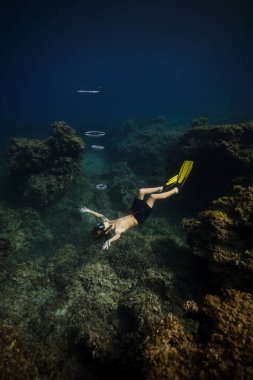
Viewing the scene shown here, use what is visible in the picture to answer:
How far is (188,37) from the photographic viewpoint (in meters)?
54.4

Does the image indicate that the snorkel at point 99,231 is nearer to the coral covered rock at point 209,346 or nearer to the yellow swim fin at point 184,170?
the coral covered rock at point 209,346

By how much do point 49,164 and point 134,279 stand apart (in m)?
8.49

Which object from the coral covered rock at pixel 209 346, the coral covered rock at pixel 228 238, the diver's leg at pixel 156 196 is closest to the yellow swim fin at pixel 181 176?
the diver's leg at pixel 156 196

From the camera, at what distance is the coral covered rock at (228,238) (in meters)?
5.40

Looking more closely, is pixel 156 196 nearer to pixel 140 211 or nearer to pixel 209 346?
pixel 140 211

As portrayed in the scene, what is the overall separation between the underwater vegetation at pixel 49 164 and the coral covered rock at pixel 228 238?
7.97 meters

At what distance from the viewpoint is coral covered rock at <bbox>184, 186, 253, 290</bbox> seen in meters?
5.40

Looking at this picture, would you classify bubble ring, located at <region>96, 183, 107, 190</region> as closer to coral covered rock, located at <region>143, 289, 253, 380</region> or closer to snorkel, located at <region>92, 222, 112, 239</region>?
snorkel, located at <region>92, 222, 112, 239</region>

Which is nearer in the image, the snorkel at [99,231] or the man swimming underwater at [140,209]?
the snorkel at [99,231]

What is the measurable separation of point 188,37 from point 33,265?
59.6m

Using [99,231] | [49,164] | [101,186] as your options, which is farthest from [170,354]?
[49,164]

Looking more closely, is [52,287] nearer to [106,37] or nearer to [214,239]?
[214,239]

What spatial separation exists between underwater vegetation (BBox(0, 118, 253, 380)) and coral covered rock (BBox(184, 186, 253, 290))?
0.08 feet

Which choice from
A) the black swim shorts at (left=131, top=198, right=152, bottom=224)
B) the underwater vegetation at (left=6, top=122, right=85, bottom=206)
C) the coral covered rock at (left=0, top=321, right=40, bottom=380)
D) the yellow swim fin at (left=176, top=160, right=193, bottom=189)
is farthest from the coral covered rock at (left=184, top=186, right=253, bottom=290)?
the underwater vegetation at (left=6, top=122, right=85, bottom=206)
